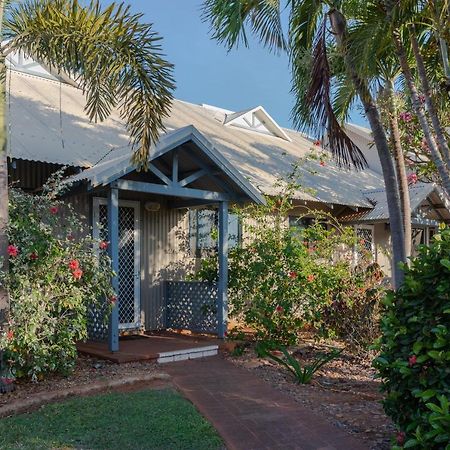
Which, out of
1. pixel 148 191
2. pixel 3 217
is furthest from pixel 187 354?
pixel 3 217

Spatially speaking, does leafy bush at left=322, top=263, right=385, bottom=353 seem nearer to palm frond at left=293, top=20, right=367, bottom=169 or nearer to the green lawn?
palm frond at left=293, top=20, right=367, bottom=169

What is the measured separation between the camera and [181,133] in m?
8.70

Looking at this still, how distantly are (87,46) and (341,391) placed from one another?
5404mm

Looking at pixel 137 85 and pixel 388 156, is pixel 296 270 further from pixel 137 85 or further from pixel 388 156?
pixel 137 85

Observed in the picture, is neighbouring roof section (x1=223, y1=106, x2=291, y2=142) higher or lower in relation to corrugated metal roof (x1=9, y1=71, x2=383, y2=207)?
higher

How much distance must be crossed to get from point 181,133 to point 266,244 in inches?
95.7

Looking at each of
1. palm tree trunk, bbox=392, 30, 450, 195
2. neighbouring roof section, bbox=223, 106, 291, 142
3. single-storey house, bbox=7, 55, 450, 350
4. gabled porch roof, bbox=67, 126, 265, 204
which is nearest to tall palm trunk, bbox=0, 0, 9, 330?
single-storey house, bbox=7, 55, 450, 350

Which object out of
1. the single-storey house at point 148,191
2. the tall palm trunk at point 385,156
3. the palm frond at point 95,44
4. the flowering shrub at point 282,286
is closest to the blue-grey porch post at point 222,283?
the single-storey house at point 148,191

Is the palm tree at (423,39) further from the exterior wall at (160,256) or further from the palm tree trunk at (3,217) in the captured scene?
the exterior wall at (160,256)

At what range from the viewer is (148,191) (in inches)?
339

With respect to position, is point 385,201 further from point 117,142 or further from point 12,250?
point 12,250

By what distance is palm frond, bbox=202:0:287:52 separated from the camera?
25.0 feet

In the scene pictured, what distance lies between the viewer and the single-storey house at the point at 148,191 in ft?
28.5

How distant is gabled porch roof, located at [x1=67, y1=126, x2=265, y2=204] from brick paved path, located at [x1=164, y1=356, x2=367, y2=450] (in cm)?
289
